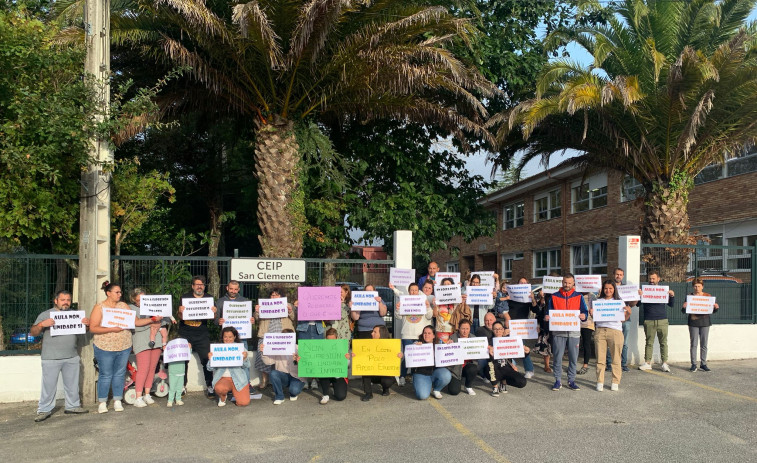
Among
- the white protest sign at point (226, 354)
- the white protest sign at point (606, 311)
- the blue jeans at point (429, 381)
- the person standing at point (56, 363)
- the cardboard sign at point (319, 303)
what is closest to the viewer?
the person standing at point (56, 363)

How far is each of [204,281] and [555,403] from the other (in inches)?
215

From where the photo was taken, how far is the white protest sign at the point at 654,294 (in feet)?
35.9

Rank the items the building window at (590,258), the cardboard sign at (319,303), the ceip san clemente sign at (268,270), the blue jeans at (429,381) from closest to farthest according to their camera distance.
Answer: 1. the blue jeans at (429,381)
2. the cardboard sign at (319,303)
3. the ceip san clemente sign at (268,270)
4. the building window at (590,258)

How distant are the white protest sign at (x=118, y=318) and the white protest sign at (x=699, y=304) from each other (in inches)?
354

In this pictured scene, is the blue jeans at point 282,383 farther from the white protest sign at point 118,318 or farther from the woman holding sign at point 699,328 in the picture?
the woman holding sign at point 699,328

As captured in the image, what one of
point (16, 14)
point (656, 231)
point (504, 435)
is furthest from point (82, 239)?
point (656, 231)

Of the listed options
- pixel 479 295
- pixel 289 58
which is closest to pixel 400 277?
pixel 479 295

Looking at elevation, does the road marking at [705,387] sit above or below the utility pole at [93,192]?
below

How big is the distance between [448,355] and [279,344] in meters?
2.42

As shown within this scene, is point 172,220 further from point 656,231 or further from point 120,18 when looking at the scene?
point 656,231

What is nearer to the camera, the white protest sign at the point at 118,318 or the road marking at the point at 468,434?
the road marking at the point at 468,434

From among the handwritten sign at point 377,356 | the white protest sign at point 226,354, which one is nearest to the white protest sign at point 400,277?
the handwritten sign at point 377,356

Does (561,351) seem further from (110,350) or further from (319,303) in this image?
(110,350)

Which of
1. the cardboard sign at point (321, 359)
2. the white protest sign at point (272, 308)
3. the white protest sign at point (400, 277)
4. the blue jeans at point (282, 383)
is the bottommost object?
the blue jeans at point (282, 383)
